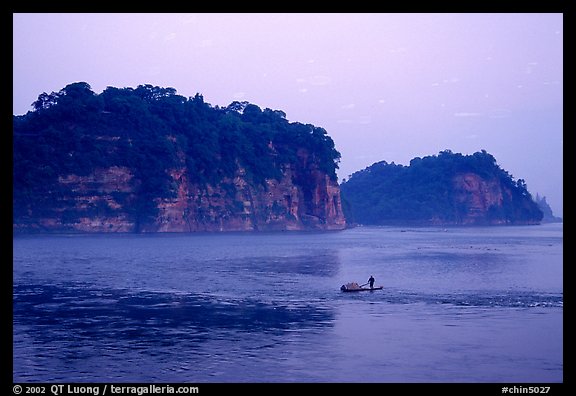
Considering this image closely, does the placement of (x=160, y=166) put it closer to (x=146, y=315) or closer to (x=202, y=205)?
(x=202, y=205)

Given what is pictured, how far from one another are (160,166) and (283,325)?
83640mm

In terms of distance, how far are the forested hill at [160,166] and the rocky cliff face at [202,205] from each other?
0.53ft

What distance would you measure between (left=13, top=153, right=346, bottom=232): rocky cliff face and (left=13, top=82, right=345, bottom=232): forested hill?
0.16m

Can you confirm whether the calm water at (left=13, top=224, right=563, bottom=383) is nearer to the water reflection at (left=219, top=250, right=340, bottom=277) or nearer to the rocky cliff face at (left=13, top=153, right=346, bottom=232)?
the water reflection at (left=219, top=250, right=340, bottom=277)

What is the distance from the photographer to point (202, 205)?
113875 millimetres

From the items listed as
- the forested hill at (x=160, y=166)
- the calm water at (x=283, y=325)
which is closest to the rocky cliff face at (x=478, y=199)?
the forested hill at (x=160, y=166)

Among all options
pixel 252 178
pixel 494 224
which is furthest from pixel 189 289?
pixel 494 224

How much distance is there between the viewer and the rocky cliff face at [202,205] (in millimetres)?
98812

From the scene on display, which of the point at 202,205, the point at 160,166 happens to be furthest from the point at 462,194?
the point at 160,166

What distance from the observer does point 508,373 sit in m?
17.7

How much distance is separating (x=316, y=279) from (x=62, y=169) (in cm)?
6536

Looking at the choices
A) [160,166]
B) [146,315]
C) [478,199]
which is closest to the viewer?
[146,315]

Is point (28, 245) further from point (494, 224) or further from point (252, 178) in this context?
point (494, 224)

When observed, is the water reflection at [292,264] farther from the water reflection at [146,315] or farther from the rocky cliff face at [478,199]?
the rocky cliff face at [478,199]
